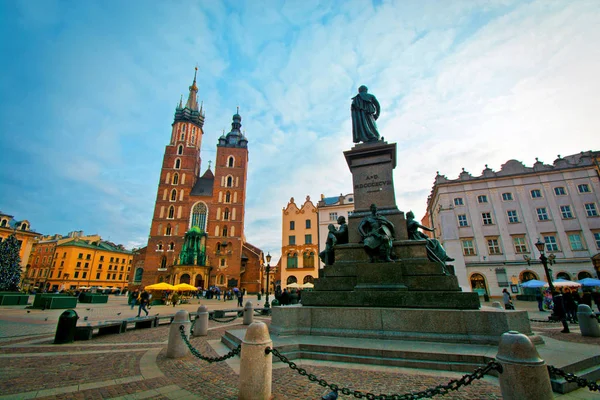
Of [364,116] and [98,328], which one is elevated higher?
[364,116]

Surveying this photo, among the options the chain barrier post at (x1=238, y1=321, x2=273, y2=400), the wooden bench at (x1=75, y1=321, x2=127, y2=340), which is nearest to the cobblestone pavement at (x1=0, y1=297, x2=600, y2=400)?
the chain barrier post at (x1=238, y1=321, x2=273, y2=400)

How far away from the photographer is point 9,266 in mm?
23859

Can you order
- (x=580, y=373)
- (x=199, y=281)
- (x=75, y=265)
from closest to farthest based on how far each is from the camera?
1. (x=580, y=373)
2. (x=199, y=281)
3. (x=75, y=265)

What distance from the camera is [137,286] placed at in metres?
52.3

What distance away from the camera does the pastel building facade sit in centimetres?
2647

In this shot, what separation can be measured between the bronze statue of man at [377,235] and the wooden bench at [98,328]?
28.5ft

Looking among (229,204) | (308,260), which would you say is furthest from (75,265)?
(308,260)

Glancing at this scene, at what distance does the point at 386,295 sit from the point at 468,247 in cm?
2885

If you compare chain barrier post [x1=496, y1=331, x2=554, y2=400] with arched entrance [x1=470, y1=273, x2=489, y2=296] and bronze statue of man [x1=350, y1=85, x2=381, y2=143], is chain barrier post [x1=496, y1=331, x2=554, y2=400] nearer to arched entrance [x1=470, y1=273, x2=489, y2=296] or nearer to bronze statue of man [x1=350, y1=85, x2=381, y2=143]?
bronze statue of man [x1=350, y1=85, x2=381, y2=143]

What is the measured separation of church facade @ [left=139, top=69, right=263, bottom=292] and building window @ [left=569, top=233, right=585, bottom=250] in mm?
43602

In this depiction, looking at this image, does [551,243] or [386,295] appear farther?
[551,243]

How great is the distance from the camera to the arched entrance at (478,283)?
28.1 meters

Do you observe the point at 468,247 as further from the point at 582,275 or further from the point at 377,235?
the point at 377,235

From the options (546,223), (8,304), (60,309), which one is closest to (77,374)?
(60,309)
